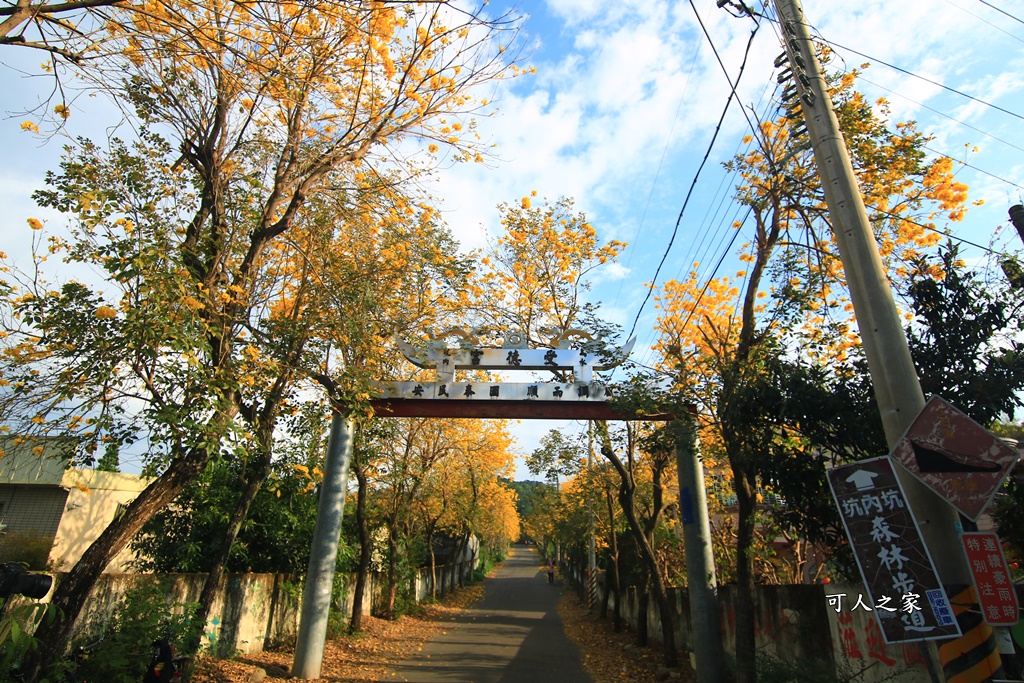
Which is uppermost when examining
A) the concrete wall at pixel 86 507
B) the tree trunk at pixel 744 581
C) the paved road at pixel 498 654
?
the concrete wall at pixel 86 507

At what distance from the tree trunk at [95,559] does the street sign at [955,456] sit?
5.96 metres

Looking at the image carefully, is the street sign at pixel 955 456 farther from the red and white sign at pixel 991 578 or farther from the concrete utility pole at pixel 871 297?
the concrete utility pole at pixel 871 297

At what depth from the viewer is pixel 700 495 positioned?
9.60 m

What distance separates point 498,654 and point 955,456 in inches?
454

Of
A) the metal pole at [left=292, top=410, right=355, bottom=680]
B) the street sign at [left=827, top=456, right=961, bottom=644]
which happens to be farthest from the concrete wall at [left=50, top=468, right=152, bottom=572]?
the street sign at [left=827, top=456, right=961, bottom=644]

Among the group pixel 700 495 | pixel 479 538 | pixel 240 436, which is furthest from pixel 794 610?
pixel 479 538

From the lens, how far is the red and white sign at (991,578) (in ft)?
10.3

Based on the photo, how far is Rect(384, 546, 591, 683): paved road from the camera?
10.4m

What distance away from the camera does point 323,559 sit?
9836 millimetres

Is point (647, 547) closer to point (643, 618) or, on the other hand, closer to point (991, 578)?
point (643, 618)

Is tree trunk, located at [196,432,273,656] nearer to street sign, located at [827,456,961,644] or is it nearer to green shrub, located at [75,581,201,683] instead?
green shrub, located at [75,581,201,683]

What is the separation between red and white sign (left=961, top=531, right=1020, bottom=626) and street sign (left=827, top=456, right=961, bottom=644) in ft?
0.72

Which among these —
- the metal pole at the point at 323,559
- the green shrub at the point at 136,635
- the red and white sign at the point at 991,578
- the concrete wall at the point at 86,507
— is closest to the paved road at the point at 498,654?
the metal pole at the point at 323,559

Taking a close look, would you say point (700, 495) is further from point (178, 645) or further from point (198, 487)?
point (198, 487)
